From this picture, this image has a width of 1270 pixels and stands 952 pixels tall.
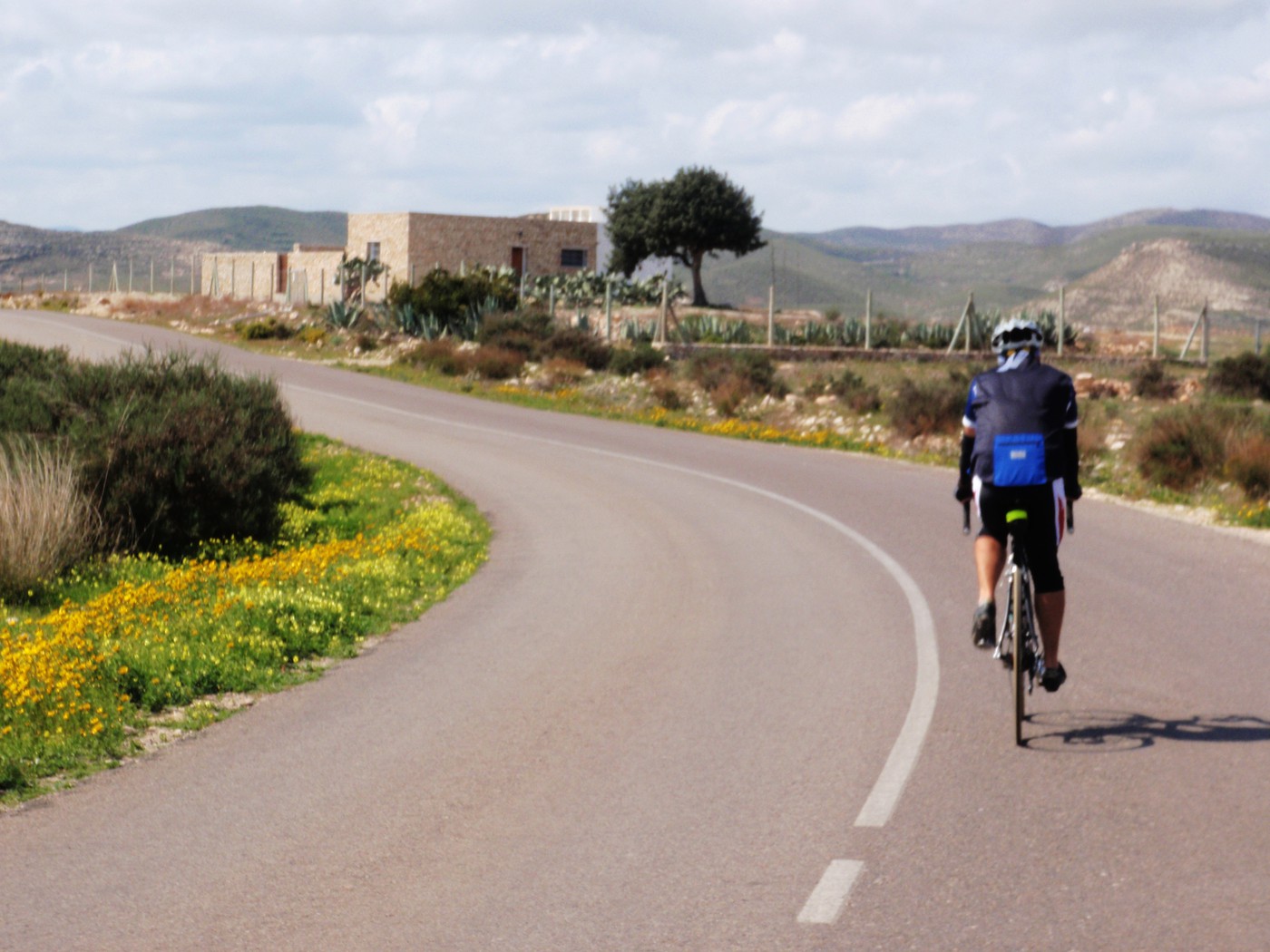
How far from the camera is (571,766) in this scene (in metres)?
6.63

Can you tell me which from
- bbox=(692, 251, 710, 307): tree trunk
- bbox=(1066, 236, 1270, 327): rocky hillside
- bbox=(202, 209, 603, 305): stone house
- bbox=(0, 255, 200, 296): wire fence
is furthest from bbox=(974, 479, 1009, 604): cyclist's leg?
bbox=(0, 255, 200, 296): wire fence

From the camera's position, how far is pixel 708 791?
618cm

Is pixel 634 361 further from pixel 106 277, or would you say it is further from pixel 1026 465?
pixel 106 277

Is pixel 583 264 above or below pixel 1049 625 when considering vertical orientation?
above

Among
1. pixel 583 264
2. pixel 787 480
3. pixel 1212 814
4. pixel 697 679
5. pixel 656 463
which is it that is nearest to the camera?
pixel 1212 814

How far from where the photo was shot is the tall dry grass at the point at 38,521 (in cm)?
1378

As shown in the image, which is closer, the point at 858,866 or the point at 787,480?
the point at 858,866

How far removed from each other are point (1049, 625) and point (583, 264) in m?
68.1

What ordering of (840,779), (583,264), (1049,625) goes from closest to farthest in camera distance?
(840,779)
(1049,625)
(583,264)

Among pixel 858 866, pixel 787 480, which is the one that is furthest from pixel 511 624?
pixel 787 480

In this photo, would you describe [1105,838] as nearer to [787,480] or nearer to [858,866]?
[858,866]

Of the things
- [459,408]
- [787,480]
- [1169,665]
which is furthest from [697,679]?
[459,408]

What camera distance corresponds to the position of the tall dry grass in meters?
13.8

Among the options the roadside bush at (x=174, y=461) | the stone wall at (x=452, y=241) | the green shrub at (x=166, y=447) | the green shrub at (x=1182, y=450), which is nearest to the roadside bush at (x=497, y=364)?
the green shrub at (x=166, y=447)
